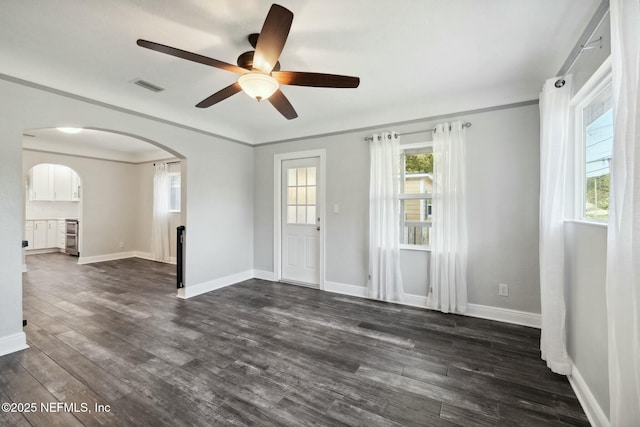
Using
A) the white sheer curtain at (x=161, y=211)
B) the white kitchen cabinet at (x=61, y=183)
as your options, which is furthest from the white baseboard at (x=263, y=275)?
the white kitchen cabinet at (x=61, y=183)

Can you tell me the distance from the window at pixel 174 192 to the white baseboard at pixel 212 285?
294 centimetres

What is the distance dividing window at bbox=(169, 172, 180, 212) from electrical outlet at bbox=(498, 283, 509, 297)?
654cm

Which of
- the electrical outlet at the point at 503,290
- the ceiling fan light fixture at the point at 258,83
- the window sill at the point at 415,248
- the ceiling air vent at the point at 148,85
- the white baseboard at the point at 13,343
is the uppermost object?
the ceiling air vent at the point at 148,85

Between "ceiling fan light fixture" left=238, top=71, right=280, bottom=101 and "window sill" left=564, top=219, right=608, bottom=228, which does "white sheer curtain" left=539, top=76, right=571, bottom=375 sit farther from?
"ceiling fan light fixture" left=238, top=71, right=280, bottom=101

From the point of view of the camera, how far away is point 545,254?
88.3 inches

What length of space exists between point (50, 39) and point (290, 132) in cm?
288

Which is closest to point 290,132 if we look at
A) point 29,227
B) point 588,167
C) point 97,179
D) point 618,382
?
point 588,167

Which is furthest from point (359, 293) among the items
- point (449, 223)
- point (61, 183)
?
point (61, 183)

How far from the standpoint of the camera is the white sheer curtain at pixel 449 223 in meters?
3.24

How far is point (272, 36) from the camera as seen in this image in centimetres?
165

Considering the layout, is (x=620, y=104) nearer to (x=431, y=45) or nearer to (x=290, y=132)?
(x=431, y=45)

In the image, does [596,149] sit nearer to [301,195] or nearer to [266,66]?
[266,66]

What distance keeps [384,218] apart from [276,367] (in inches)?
89.6

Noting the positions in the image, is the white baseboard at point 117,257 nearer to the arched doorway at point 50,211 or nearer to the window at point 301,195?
the arched doorway at point 50,211
